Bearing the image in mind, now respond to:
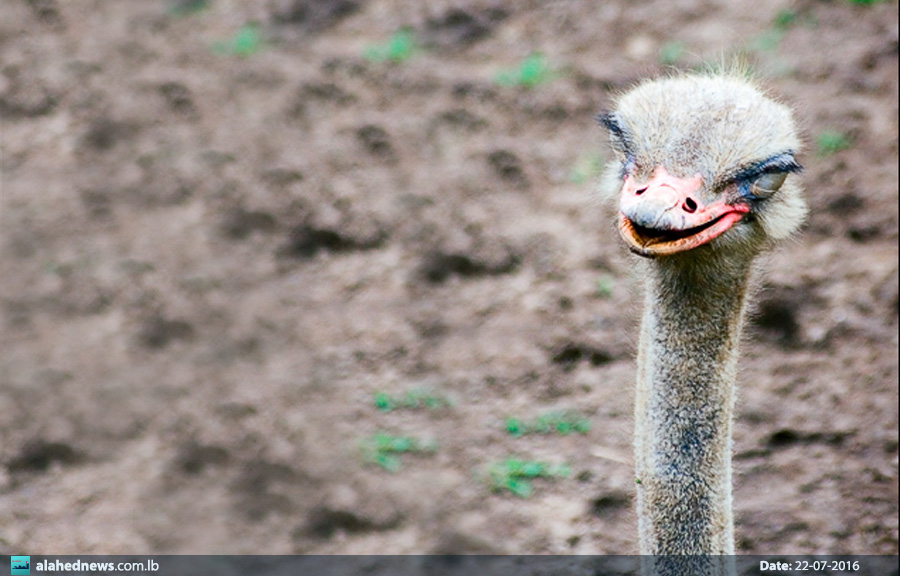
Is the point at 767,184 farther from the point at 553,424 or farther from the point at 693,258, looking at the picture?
the point at 553,424

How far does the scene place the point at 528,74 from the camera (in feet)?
14.8

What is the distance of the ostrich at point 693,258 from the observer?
1590 millimetres

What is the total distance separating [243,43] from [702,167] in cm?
356

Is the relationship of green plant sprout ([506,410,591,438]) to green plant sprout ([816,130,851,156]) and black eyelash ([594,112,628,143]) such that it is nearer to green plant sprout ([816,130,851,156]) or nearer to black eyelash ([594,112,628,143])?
green plant sprout ([816,130,851,156])

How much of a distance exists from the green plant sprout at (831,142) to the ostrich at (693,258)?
2.19 metres

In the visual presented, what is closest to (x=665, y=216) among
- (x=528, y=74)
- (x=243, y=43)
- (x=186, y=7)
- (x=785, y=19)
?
(x=528, y=74)

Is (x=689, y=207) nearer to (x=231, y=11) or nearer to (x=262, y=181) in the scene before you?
(x=262, y=181)

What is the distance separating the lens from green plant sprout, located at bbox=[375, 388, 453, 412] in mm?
3492

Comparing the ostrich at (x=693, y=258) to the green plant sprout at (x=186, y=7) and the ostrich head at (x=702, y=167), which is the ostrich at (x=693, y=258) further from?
the green plant sprout at (x=186, y=7)

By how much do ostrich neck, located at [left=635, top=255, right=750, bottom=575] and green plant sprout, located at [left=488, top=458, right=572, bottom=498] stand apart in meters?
1.29

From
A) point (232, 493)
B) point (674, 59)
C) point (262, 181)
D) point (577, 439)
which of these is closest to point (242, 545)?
point (232, 493)

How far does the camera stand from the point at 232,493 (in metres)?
3.22

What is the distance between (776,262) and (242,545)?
77.7 inches

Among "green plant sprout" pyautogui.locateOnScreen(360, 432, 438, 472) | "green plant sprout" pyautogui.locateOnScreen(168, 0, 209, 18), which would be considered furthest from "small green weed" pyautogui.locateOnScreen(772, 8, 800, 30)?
"green plant sprout" pyautogui.locateOnScreen(168, 0, 209, 18)
